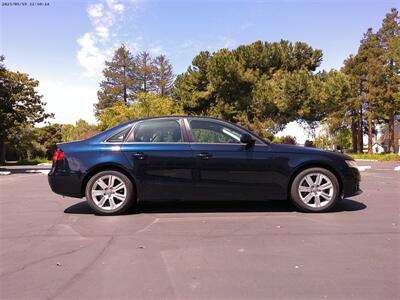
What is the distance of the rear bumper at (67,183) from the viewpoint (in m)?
6.10

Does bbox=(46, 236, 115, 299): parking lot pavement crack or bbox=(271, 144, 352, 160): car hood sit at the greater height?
bbox=(271, 144, 352, 160): car hood

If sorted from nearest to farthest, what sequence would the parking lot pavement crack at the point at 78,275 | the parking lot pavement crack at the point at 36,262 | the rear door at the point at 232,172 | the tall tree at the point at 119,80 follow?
1. the parking lot pavement crack at the point at 78,275
2. the parking lot pavement crack at the point at 36,262
3. the rear door at the point at 232,172
4. the tall tree at the point at 119,80

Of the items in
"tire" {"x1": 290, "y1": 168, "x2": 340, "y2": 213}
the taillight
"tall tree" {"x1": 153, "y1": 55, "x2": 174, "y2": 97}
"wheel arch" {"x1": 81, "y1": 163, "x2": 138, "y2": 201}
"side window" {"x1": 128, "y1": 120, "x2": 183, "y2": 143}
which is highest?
"tall tree" {"x1": 153, "y1": 55, "x2": 174, "y2": 97}

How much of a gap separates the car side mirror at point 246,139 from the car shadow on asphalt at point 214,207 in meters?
1.10

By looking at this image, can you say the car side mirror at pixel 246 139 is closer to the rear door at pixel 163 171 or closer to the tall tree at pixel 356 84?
the rear door at pixel 163 171

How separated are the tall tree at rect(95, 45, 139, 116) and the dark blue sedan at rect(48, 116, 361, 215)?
55.1m

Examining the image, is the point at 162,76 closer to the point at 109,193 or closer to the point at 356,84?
the point at 356,84

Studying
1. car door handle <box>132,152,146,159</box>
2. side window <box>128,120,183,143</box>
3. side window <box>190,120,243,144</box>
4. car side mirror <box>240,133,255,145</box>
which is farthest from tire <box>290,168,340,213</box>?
car door handle <box>132,152,146,159</box>

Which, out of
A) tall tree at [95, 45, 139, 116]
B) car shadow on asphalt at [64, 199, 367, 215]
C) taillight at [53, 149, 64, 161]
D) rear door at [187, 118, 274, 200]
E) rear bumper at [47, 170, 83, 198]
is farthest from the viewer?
tall tree at [95, 45, 139, 116]

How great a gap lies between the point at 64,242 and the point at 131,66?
194 ft

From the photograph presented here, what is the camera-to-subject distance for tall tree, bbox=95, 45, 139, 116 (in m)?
60.2

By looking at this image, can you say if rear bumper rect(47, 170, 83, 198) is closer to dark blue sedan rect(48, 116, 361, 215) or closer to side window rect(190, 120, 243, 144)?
dark blue sedan rect(48, 116, 361, 215)

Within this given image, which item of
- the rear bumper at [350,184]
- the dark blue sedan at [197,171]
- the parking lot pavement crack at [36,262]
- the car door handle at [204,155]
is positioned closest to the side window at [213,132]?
the dark blue sedan at [197,171]

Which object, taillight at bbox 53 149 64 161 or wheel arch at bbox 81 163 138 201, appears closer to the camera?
wheel arch at bbox 81 163 138 201
